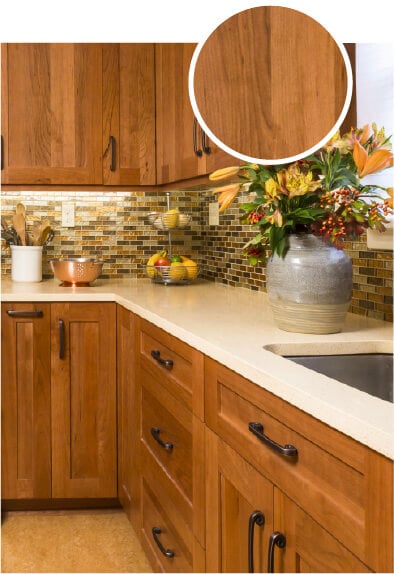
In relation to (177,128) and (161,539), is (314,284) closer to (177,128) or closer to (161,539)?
(161,539)

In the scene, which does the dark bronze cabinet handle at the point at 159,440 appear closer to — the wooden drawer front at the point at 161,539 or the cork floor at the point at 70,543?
the wooden drawer front at the point at 161,539

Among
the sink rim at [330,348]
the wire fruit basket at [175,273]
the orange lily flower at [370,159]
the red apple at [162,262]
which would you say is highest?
the orange lily flower at [370,159]

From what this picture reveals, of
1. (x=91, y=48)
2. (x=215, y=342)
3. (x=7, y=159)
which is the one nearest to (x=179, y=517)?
(x=215, y=342)

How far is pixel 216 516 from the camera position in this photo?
67.6 inches

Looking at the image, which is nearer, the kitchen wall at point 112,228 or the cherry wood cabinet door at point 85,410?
the cherry wood cabinet door at point 85,410

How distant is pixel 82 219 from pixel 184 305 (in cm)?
138

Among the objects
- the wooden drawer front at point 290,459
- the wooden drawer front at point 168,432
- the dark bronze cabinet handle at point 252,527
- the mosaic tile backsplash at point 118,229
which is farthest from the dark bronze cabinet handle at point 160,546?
the mosaic tile backsplash at point 118,229

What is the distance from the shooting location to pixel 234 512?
160 cm

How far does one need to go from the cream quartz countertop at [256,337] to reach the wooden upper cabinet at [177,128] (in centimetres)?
49

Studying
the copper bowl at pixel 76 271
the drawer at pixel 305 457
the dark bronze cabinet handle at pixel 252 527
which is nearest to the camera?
the drawer at pixel 305 457

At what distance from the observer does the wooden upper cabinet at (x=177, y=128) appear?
2779 millimetres

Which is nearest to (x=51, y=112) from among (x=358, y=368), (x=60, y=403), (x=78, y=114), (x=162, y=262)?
(x=78, y=114)

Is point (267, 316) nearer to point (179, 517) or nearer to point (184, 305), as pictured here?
point (184, 305)

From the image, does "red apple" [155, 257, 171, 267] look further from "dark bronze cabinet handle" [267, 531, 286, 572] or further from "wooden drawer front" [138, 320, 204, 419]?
"dark bronze cabinet handle" [267, 531, 286, 572]
